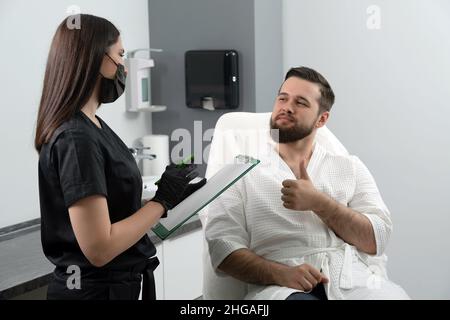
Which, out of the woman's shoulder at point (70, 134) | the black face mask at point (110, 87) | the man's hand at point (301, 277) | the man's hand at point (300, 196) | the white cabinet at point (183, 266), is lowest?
the white cabinet at point (183, 266)

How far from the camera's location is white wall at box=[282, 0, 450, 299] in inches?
109

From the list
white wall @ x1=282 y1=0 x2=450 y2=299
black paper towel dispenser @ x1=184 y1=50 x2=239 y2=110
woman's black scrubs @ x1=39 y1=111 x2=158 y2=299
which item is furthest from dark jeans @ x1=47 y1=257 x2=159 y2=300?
white wall @ x1=282 y1=0 x2=450 y2=299

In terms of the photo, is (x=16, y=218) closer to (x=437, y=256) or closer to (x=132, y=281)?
(x=132, y=281)

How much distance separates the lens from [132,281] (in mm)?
1502

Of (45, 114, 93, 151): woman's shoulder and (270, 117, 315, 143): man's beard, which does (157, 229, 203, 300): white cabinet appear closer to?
(270, 117, 315, 143): man's beard

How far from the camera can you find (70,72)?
1.36 meters

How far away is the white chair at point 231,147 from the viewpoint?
1871 mm

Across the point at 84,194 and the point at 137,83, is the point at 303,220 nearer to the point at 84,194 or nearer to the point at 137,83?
the point at 84,194

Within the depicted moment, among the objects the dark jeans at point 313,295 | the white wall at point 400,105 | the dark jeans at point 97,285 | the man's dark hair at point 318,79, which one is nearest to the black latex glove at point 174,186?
the dark jeans at point 97,285

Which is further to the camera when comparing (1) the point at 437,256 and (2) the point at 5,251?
(1) the point at 437,256

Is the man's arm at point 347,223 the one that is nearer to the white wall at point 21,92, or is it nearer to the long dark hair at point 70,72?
the long dark hair at point 70,72
